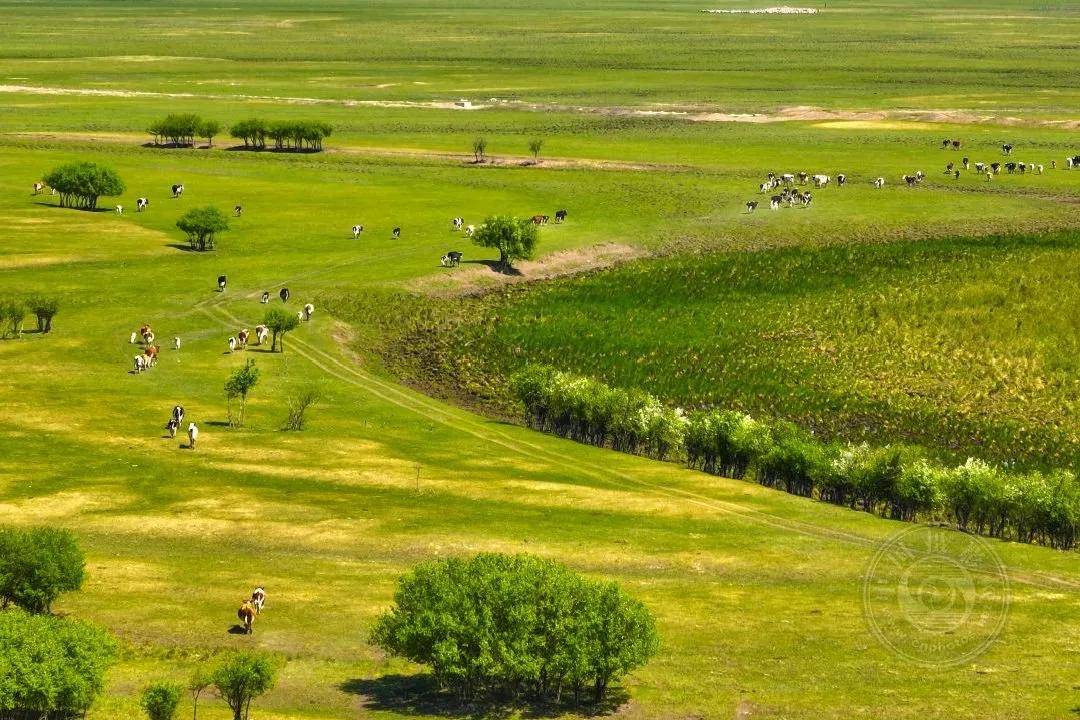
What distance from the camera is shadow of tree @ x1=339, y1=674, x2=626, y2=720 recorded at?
55.9 metres

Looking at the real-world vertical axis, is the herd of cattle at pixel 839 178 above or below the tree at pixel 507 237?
above

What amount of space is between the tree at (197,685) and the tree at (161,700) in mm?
1912

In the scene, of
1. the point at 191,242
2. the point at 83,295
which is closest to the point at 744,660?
the point at 83,295

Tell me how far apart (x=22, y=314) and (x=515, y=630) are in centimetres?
6776

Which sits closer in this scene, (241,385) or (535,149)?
(241,385)

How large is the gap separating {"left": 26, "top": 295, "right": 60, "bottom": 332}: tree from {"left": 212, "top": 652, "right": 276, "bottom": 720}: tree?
219ft

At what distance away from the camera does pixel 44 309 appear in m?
112

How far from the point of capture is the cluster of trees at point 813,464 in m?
81.6

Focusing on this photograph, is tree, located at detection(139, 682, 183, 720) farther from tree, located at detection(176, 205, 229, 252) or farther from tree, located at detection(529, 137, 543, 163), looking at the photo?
tree, located at detection(529, 137, 543, 163)

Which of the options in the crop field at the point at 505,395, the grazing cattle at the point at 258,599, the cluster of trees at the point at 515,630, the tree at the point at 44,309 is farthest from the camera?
the tree at the point at 44,309

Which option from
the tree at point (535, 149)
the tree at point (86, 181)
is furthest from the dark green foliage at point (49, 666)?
the tree at point (535, 149)

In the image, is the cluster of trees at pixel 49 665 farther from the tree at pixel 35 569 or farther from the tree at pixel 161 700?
the tree at pixel 35 569

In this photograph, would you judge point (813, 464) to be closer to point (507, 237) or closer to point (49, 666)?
point (49, 666)

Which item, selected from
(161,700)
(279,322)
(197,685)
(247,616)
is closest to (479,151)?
(279,322)
